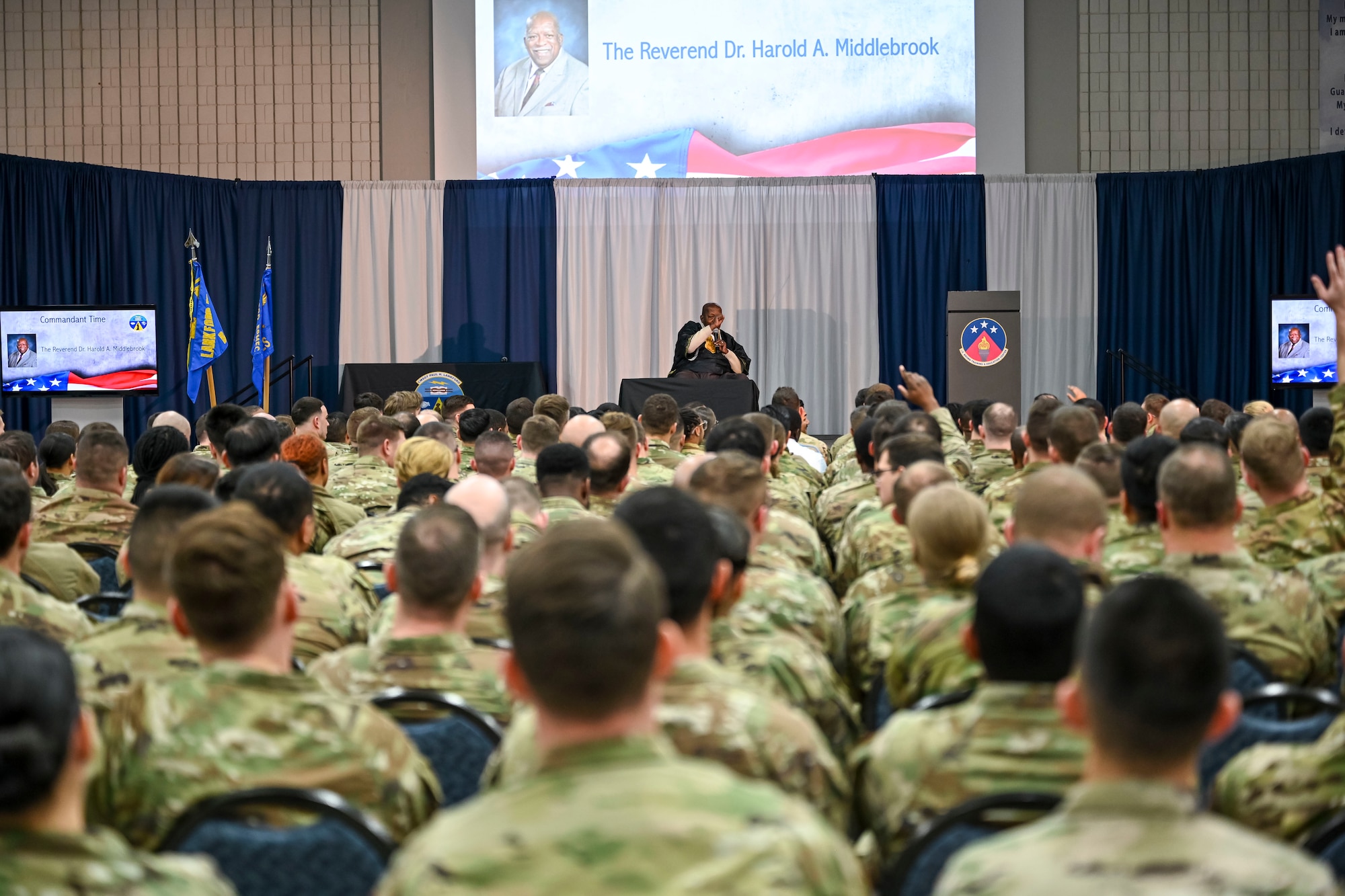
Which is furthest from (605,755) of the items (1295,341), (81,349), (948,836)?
(1295,341)

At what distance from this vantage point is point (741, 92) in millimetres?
14703

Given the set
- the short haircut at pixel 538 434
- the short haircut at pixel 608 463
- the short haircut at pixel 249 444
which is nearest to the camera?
the short haircut at pixel 608 463

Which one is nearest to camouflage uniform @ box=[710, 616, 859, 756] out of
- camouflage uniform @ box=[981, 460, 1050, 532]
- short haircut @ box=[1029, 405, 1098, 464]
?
camouflage uniform @ box=[981, 460, 1050, 532]

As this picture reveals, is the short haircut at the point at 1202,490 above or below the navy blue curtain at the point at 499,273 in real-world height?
below

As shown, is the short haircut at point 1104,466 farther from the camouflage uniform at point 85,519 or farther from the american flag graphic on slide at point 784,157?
the american flag graphic on slide at point 784,157

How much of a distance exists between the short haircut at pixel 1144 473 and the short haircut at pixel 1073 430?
1.15 metres

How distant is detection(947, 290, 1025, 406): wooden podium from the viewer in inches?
505

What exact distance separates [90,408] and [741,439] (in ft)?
29.0

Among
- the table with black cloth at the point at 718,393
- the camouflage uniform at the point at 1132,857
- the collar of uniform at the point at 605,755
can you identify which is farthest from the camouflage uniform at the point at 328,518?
the table with black cloth at the point at 718,393

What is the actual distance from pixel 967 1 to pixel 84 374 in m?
9.36

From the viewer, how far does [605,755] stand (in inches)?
60.1

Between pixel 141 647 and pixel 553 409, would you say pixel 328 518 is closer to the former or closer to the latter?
pixel 141 647

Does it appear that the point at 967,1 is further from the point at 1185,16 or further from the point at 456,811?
the point at 456,811

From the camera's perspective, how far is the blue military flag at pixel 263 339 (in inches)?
556
